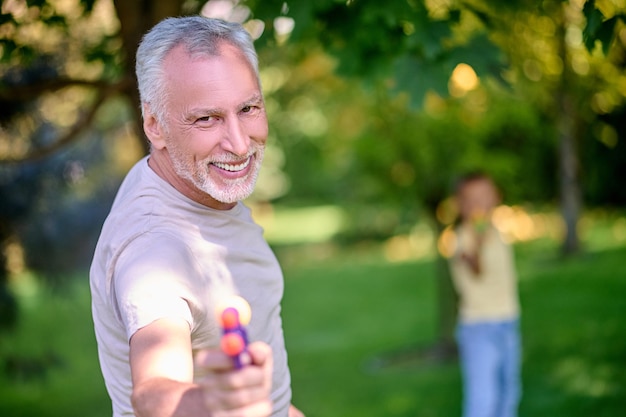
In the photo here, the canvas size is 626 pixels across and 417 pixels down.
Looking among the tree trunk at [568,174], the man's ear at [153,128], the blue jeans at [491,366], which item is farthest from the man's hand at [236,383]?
the tree trunk at [568,174]

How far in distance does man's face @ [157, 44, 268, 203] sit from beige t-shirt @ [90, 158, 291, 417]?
8 centimetres

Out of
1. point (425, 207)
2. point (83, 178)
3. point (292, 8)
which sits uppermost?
point (292, 8)

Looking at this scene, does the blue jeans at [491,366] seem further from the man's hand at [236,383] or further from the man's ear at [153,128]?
the man's hand at [236,383]

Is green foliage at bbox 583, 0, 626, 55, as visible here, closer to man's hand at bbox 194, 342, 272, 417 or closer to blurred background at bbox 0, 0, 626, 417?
blurred background at bbox 0, 0, 626, 417

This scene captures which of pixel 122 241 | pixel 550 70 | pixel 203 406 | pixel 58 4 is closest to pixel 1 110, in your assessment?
pixel 58 4

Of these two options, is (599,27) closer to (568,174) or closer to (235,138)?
(235,138)

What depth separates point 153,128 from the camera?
5.83ft

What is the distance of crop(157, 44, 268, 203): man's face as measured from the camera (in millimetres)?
1650

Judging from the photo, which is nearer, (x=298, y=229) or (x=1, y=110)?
(x=1, y=110)

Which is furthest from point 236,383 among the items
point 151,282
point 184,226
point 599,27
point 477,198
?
point 477,198

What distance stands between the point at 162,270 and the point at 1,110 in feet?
12.6

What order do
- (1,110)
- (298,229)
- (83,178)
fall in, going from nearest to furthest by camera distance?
(1,110)
(83,178)
(298,229)

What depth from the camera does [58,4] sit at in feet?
14.2

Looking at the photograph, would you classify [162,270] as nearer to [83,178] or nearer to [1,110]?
[1,110]
